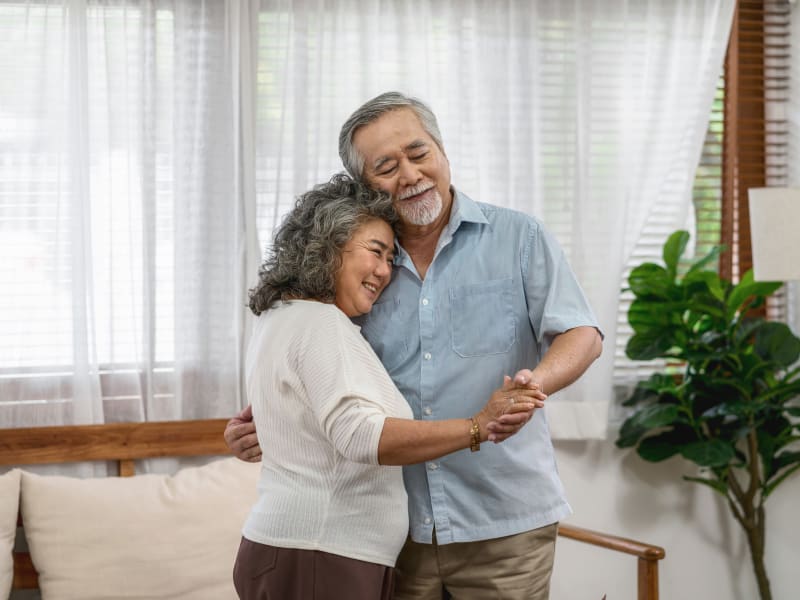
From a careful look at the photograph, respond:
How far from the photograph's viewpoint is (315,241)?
5.41 ft

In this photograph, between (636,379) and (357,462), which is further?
(636,379)

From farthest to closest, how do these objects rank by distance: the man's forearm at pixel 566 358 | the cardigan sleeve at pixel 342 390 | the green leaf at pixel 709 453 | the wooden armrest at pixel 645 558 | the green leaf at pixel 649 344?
1. the green leaf at pixel 649 344
2. the green leaf at pixel 709 453
3. the wooden armrest at pixel 645 558
4. the man's forearm at pixel 566 358
5. the cardigan sleeve at pixel 342 390

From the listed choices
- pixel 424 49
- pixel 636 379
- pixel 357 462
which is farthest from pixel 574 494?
pixel 357 462

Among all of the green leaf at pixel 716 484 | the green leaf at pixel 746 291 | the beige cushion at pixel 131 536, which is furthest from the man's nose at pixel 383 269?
the green leaf at pixel 716 484

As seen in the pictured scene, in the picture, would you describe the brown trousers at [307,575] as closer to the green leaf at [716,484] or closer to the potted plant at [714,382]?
the potted plant at [714,382]

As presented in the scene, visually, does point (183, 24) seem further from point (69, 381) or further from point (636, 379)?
point (636, 379)

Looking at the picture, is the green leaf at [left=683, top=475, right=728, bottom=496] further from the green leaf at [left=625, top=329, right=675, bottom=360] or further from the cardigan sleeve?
the cardigan sleeve

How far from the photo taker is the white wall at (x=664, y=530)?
3195 millimetres

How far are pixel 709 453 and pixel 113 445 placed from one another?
6.16 ft

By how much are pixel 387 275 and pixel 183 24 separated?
1.50m

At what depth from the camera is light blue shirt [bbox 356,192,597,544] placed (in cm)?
173

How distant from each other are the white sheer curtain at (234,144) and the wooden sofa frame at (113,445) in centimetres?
6

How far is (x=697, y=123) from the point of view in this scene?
311 cm

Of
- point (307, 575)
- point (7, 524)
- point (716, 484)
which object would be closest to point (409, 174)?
point (307, 575)
